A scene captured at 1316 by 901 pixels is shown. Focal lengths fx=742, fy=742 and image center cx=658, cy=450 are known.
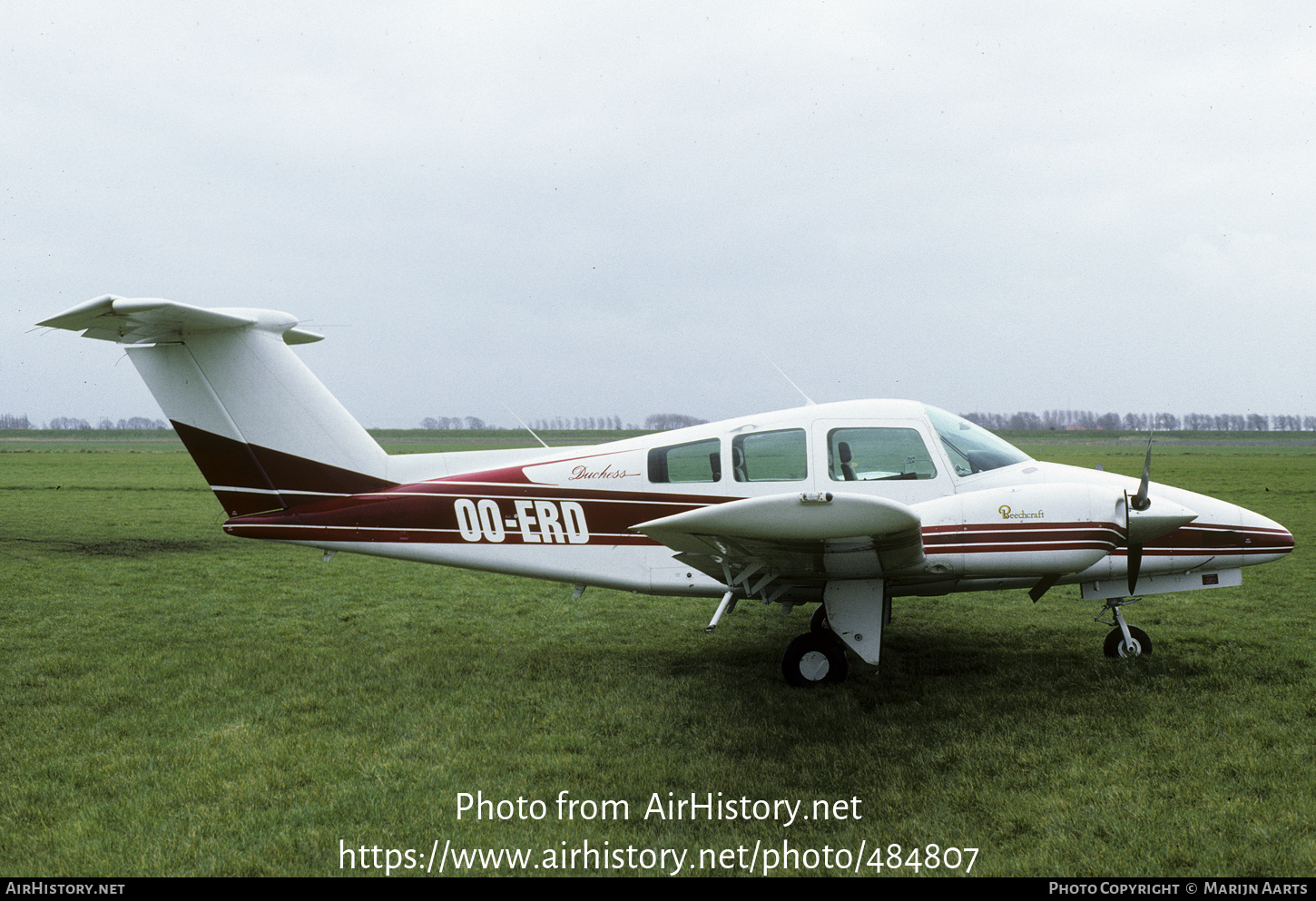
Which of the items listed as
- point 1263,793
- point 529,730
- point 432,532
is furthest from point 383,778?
point 1263,793

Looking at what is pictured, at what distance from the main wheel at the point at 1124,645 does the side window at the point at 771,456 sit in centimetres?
329

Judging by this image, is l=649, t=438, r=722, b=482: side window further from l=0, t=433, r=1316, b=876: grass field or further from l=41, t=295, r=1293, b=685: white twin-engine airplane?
l=0, t=433, r=1316, b=876: grass field

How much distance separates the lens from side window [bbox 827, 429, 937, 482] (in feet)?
20.3

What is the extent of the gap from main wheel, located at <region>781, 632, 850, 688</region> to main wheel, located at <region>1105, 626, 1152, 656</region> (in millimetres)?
2611

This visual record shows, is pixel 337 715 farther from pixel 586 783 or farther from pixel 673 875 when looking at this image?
pixel 673 875

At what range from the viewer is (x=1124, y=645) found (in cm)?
666

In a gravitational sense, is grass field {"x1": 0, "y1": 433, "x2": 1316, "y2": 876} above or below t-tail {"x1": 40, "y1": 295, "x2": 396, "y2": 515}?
below

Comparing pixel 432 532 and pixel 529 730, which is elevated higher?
pixel 432 532

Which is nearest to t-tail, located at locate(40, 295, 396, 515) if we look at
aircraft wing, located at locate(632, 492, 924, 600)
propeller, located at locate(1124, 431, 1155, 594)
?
aircraft wing, located at locate(632, 492, 924, 600)

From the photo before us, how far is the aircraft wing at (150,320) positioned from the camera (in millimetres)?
5359

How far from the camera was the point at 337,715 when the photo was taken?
5.56 meters

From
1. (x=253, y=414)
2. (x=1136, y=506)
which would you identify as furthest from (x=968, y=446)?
(x=253, y=414)

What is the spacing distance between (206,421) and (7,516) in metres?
16.1

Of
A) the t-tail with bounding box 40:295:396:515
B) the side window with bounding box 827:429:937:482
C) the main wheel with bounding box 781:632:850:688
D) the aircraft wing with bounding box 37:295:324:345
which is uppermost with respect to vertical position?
the aircraft wing with bounding box 37:295:324:345
